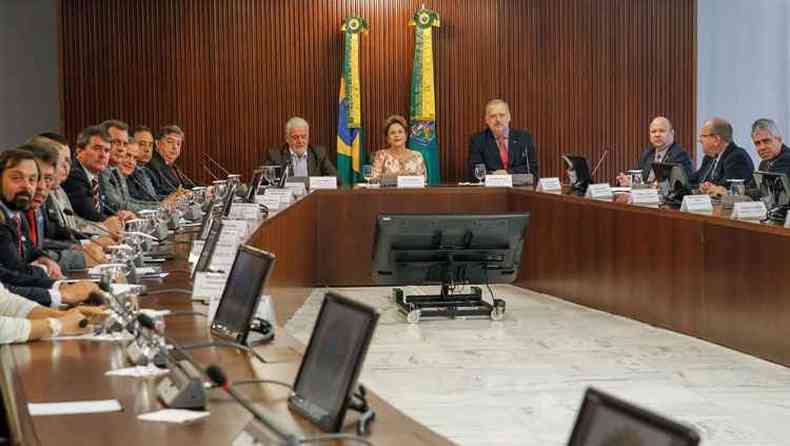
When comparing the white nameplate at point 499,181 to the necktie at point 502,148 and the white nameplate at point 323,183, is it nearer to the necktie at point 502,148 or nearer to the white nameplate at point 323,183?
the necktie at point 502,148

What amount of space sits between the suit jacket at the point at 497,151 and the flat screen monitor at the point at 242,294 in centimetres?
666

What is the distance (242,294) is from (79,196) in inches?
152

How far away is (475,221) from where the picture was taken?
7641 millimetres

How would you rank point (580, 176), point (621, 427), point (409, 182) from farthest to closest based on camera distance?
point (409, 182) < point (580, 176) < point (621, 427)

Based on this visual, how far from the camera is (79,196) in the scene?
7012mm

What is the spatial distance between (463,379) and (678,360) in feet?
3.81

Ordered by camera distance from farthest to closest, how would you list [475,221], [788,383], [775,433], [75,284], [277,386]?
[475,221] < [788,383] < [775,433] < [75,284] < [277,386]

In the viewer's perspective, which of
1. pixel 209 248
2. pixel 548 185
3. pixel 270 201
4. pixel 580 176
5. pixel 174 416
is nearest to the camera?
pixel 174 416

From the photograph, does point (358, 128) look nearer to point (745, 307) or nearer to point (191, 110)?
point (191, 110)

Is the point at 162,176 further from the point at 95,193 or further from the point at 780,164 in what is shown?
the point at 780,164

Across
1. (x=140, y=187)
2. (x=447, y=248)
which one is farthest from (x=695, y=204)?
(x=140, y=187)

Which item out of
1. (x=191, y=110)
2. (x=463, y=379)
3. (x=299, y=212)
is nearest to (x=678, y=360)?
(x=463, y=379)

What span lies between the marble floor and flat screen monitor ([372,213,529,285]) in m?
0.29

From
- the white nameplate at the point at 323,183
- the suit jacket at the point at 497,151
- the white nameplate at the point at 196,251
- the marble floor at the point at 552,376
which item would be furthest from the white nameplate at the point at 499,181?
the white nameplate at the point at 196,251
